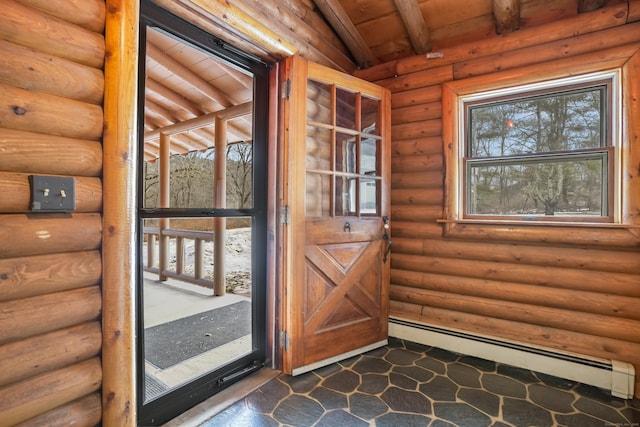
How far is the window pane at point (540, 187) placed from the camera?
6.98ft

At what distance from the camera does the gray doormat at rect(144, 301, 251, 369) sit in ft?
7.88

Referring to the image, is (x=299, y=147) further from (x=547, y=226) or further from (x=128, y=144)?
(x=547, y=226)

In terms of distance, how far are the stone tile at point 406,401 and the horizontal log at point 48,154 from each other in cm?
198

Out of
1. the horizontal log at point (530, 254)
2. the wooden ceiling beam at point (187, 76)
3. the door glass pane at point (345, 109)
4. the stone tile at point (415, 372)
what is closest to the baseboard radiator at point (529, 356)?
the stone tile at point (415, 372)

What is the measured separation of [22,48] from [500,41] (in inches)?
114

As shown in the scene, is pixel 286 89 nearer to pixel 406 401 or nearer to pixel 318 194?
pixel 318 194

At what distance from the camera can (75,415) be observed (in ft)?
3.76

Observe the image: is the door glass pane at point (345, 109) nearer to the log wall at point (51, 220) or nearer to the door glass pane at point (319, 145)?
the door glass pane at point (319, 145)

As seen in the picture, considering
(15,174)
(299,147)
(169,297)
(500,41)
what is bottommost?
(169,297)

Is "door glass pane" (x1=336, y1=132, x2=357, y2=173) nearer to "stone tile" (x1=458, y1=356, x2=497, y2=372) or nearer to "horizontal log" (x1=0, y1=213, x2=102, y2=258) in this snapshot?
"horizontal log" (x1=0, y1=213, x2=102, y2=258)

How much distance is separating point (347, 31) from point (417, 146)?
122 cm

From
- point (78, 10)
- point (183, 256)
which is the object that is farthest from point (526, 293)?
point (183, 256)

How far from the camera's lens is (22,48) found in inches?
40.8

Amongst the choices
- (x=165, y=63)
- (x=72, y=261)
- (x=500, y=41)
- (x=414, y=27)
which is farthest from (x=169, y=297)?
(x=500, y=41)
